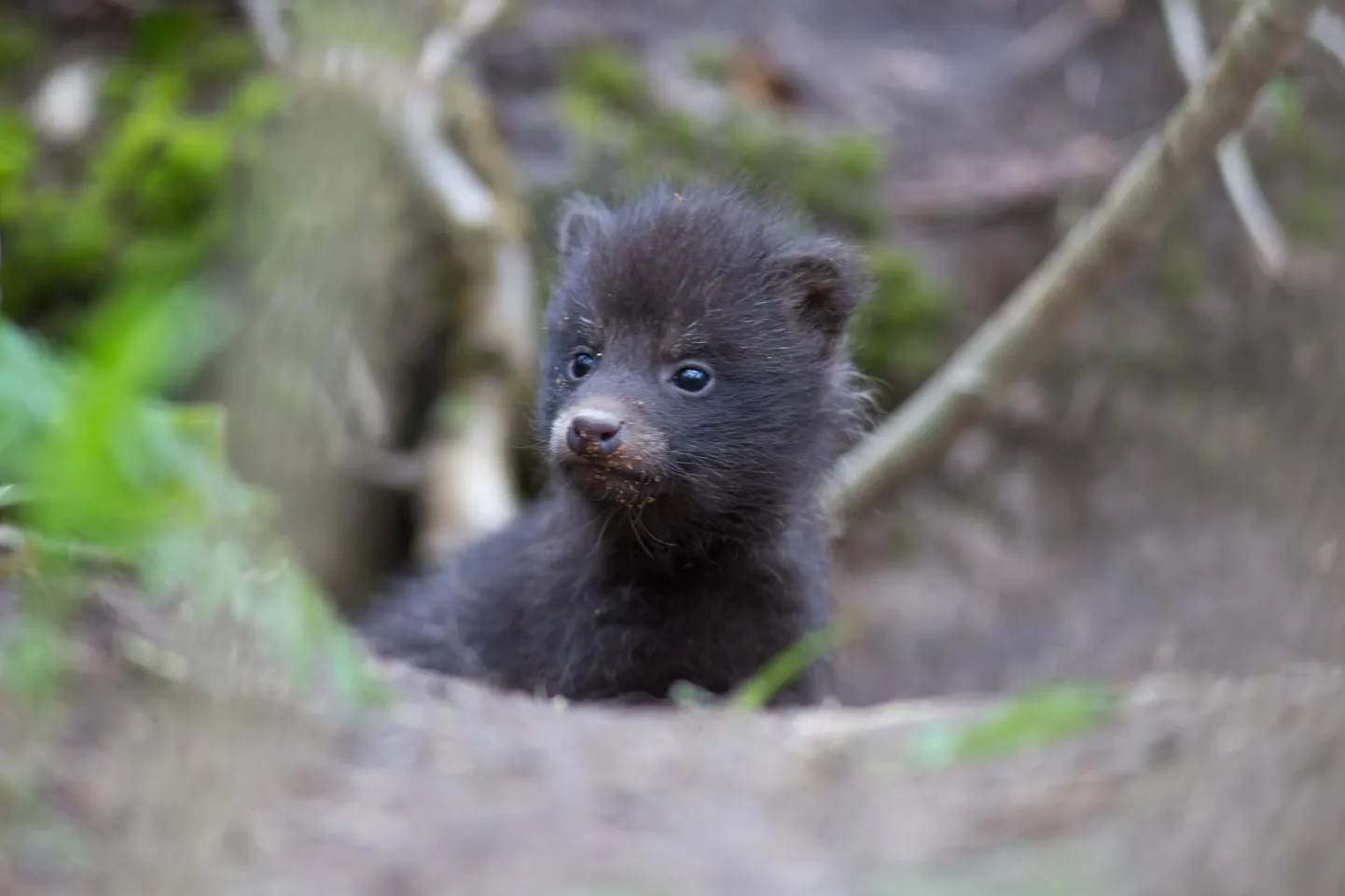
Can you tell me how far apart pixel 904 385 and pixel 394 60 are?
12.1 feet

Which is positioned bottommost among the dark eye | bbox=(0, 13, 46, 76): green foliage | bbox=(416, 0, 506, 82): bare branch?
bbox=(0, 13, 46, 76): green foliage

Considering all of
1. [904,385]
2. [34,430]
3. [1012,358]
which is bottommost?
[904,385]

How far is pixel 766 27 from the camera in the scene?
33.8 feet

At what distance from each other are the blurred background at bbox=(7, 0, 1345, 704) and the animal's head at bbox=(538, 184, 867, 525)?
64.5 inches

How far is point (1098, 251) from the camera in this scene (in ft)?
18.6

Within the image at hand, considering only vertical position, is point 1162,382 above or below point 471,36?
below

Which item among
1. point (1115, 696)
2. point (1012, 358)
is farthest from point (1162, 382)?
point (1115, 696)

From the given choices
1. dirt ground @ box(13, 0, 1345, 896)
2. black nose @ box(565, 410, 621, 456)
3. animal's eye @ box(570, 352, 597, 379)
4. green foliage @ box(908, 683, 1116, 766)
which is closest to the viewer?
dirt ground @ box(13, 0, 1345, 896)

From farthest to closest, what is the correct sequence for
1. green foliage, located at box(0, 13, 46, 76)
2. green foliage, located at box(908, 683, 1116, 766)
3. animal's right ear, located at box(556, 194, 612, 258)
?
green foliage, located at box(0, 13, 46, 76) < animal's right ear, located at box(556, 194, 612, 258) < green foliage, located at box(908, 683, 1116, 766)

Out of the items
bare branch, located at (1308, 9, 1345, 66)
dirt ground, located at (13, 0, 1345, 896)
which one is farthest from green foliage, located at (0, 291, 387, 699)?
bare branch, located at (1308, 9, 1345, 66)

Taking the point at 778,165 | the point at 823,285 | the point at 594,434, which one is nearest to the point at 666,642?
the point at 594,434

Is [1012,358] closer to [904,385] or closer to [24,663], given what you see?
[904,385]

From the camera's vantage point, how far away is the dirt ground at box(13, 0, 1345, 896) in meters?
2.08

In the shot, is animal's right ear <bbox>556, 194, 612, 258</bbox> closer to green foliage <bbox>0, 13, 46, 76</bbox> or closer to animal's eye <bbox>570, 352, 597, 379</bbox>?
animal's eye <bbox>570, 352, 597, 379</bbox>
